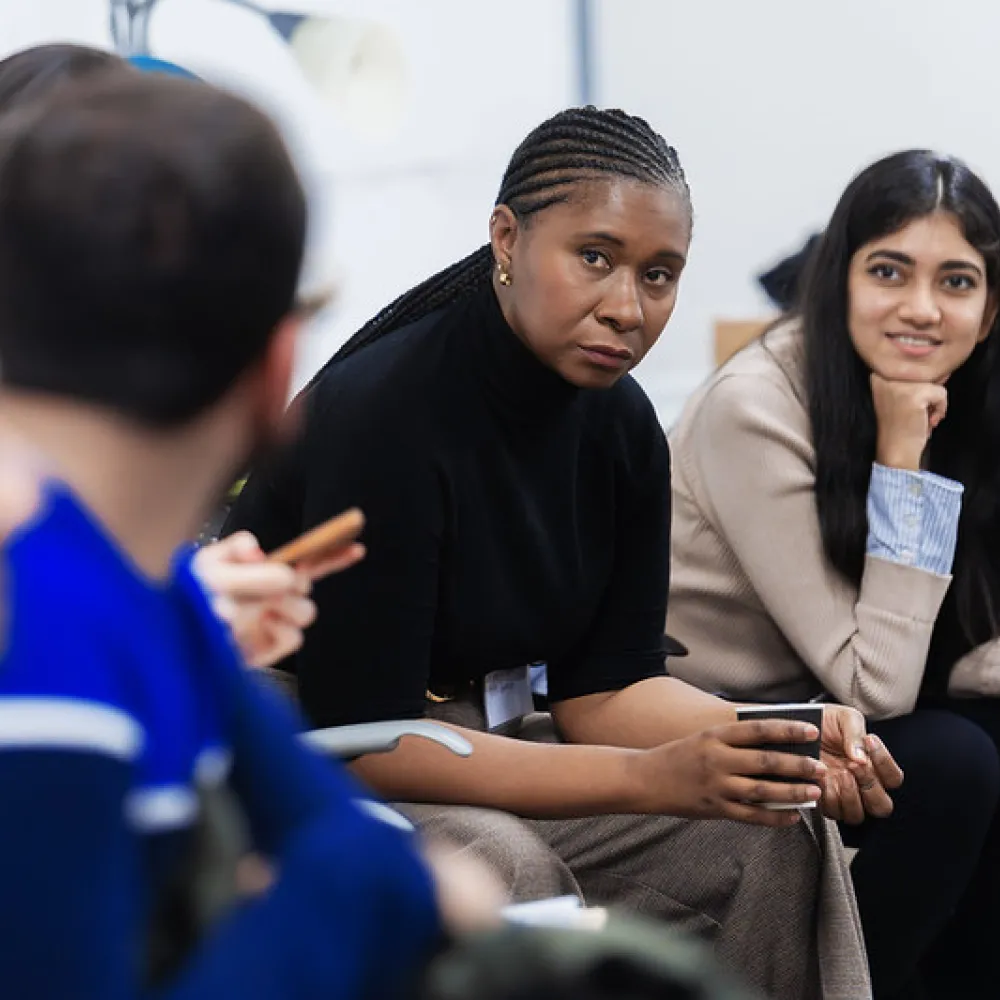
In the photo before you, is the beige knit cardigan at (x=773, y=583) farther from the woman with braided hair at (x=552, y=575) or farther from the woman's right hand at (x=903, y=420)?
the woman with braided hair at (x=552, y=575)

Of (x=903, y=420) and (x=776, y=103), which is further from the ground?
(x=776, y=103)

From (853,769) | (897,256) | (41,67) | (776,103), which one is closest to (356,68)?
(897,256)

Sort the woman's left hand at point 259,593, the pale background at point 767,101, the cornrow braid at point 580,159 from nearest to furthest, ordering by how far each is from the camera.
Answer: the woman's left hand at point 259,593 → the cornrow braid at point 580,159 → the pale background at point 767,101

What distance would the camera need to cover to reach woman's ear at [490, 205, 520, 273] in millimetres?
1858

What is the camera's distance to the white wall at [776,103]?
4.68 metres

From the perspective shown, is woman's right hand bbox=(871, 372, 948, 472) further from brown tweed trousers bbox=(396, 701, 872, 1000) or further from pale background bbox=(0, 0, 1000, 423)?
pale background bbox=(0, 0, 1000, 423)

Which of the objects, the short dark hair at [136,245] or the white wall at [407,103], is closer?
the short dark hair at [136,245]

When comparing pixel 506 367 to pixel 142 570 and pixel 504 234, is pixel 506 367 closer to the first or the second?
pixel 504 234

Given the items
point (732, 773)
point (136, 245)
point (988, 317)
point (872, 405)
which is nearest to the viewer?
point (136, 245)

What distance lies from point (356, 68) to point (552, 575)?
5.81 ft

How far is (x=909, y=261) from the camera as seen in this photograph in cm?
245

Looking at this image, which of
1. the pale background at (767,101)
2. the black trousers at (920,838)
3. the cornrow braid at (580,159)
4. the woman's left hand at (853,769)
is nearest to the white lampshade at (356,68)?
the pale background at (767,101)

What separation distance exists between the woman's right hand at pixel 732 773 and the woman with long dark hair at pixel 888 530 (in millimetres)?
552

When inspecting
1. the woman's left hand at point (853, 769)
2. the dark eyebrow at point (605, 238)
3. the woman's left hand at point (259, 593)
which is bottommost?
the woman's left hand at point (853, 769)
